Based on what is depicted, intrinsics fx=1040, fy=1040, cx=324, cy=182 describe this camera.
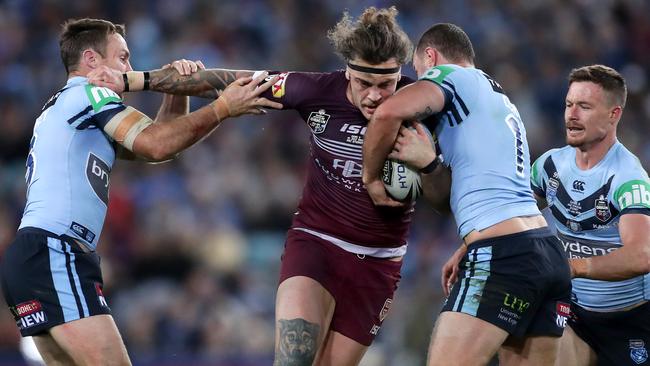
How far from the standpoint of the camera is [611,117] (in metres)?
7.49

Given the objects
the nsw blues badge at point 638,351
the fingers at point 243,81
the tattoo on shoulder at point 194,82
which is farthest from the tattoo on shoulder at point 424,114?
the nsw blues badge at point 638,351

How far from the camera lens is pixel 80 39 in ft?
23.3

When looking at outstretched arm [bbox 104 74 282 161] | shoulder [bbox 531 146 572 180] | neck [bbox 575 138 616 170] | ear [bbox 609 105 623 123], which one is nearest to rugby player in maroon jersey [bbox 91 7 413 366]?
outstretched arm [bbox 104 74 282 161]

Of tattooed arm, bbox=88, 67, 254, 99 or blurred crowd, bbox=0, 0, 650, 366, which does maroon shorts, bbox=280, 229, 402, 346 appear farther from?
blurred crowd, bbox=0, 0, 650, 366

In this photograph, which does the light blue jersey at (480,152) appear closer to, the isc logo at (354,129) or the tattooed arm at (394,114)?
the tattooed arm at (394,114)

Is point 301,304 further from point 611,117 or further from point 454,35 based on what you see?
point 611,117

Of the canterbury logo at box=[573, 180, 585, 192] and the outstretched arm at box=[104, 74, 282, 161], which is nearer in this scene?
the outstretched arm at box=[104, 74, 282, 161]

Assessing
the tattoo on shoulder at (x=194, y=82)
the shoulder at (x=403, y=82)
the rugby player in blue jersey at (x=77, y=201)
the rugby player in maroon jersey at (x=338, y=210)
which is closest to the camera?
the rugby player in blue jersey at (x=77, y=201)

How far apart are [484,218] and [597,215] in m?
1.57

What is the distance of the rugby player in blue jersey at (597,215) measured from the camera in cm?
733

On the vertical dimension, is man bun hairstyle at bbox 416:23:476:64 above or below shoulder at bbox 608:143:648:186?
above

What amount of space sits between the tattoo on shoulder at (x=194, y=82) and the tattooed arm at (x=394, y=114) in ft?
4.49

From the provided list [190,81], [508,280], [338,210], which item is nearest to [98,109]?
[190,81]

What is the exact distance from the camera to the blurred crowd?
1196 centimetres
